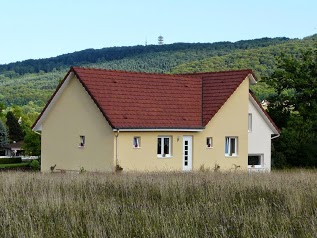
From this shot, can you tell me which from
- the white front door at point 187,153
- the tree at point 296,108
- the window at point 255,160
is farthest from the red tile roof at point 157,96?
the tree at point 296,108

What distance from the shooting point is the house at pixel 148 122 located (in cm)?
3525

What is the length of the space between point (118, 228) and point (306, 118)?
40756 millimetres

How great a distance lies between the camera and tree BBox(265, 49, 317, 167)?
44.8 meters

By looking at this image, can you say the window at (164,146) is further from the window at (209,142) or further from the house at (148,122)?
the window at (209,142)

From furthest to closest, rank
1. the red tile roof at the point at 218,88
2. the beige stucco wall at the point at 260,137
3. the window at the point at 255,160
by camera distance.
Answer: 1. the window at the point at 255,160
2. the beige stucco wall at the point at 260,137
3. the red tile roof at the point at 218,88

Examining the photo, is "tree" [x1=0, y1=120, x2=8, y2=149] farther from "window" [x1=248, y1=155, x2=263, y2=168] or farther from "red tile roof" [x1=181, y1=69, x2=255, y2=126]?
"red tile roof" [x1=181, y1=69, x2=255, y2=126]

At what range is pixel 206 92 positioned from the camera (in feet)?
133

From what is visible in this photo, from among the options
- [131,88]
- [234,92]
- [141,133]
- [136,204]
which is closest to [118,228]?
[136,204]

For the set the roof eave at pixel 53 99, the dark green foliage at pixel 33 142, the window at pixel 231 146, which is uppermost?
the roof eave at pixel 53 99

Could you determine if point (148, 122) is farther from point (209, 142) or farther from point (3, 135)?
point (3, 135)

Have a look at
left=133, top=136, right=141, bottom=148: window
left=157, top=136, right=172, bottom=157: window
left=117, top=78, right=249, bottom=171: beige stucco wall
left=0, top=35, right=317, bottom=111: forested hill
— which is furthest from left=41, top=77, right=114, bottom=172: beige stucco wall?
left=0, top=35, right=317, bottom=111: forested hill

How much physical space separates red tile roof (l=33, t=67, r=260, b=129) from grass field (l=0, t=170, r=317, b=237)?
A: 17.2m

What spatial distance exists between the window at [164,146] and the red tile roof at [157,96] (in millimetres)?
871

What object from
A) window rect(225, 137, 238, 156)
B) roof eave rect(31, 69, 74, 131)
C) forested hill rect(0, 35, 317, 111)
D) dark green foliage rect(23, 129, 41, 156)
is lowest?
dark green foliage rect(23, 129, 41, 156)
